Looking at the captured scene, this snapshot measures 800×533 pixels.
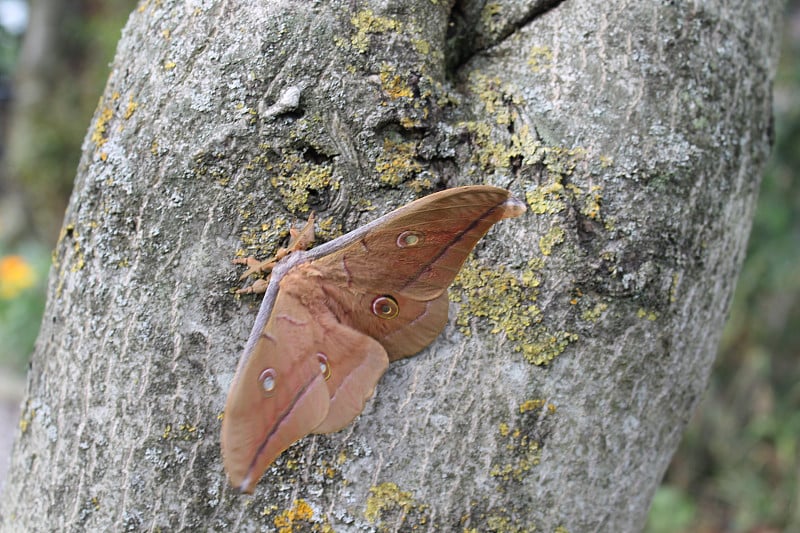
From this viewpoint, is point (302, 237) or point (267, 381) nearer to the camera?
point (267, 381)

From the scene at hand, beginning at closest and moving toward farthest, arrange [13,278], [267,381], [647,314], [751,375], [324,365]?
[267,381] → [324,365] → [647,314] → [751,375] → [13,278]

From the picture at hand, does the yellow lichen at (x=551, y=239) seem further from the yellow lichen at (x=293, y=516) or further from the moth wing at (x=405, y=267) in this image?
the yellow lichen at (x=293, y=516)

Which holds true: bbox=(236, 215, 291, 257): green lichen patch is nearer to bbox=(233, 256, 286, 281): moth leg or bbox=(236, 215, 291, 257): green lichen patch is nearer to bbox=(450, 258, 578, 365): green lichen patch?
bbox=(233, 256, 286, 281): moth leg

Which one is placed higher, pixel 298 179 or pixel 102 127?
pixel 102 127

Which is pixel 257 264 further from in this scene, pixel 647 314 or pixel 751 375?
pixel 751 375

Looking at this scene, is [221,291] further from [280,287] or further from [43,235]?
[43,235]

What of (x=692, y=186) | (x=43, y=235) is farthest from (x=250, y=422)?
(x=43, y=235)

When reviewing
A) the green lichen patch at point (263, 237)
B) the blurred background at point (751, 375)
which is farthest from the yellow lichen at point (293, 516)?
the blurred background at point (751, 375)

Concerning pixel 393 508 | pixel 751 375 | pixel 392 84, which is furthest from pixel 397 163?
pixel 751 375
